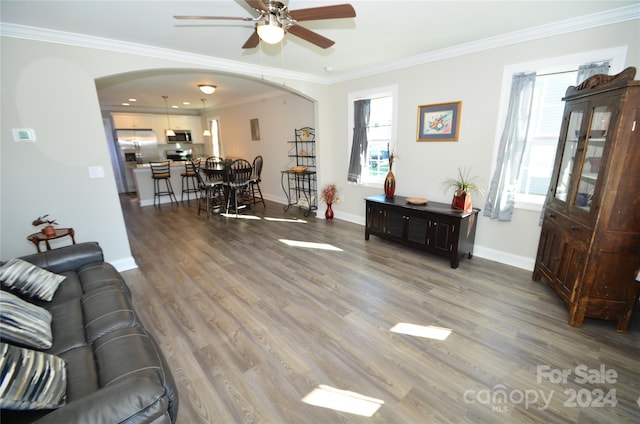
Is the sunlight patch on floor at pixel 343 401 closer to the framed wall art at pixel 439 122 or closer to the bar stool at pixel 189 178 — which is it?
the framed wall art at pixel 439 122

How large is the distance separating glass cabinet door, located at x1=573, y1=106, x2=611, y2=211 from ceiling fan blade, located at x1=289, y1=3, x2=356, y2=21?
2.05 metres

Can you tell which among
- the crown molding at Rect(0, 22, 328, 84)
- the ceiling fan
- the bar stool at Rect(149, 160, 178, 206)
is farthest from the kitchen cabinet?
the ceiling fan

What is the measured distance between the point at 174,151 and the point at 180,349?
Result: 28.9 ft

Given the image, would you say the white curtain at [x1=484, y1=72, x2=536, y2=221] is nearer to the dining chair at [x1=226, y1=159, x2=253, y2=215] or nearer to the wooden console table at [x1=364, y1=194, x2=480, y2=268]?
the wooden console table at [x1=364, y1=194, x2=480, y2=268]

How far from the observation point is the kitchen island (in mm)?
6820

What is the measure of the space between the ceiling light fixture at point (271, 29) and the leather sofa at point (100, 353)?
2118mm

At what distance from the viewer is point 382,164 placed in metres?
4.69

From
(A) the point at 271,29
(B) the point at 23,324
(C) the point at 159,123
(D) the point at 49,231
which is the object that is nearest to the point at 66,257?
(D) the point at 49,231

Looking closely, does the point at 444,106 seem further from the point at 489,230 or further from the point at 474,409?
the point at 474,409

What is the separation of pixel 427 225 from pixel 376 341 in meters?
1.79

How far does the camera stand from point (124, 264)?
3.49 metres

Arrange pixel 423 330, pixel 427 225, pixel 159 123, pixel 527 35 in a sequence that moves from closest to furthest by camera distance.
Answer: pixel 423 330
pixel 527 35
pixel 427 225
pixel 159 123

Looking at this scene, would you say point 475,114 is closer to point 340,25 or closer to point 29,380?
point 340,25

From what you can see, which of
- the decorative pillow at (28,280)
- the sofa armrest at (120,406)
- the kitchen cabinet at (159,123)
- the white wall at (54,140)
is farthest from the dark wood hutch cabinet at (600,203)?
the kitchen cabinet at (159,123)
